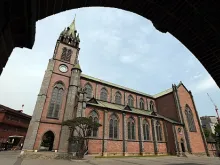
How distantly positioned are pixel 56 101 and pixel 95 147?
408 inches

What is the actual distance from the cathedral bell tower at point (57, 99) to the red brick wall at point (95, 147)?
368 centimetres

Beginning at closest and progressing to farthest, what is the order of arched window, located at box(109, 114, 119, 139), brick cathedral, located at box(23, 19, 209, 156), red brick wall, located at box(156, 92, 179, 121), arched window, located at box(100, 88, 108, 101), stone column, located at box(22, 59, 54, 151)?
stone column, located at box(22, 59, 54, 151)
brick cathedral, located at box(23, 19, 209, 156)
arched window, located at box(109, 114, 119, 139)
arched window, located at box(100, 88, 108, 101)
red brick wall, located at box(156, 92, 179, 121)

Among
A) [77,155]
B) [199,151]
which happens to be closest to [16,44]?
[77,155]

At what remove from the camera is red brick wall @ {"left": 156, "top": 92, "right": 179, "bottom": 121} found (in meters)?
33.5

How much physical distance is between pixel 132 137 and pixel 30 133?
17.1 meters

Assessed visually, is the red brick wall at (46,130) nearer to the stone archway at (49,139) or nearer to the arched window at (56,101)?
the stone archway at (49,139)

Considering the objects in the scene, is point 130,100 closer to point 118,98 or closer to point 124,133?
point 118,98

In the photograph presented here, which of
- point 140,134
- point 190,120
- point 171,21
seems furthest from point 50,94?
point 190,120

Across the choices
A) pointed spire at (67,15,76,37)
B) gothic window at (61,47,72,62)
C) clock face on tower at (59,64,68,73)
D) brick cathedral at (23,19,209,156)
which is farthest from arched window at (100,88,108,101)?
pointed spire at (67,15,76,37)

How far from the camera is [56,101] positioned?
79.2 ft

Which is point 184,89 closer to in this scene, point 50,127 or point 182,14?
point 50,127

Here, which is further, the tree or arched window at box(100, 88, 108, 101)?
arched window at box(100, 88, 108, 101)

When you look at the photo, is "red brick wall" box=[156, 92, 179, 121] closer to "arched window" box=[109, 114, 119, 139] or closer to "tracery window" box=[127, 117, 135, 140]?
"tracery window" box=[127, 117, 135, 140]

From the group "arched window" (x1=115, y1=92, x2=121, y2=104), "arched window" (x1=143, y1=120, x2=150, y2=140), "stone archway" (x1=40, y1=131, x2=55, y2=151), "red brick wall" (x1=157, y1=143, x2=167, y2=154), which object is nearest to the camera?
"stone archway" (x1=40, y1=131, x2=55, y2=151)
